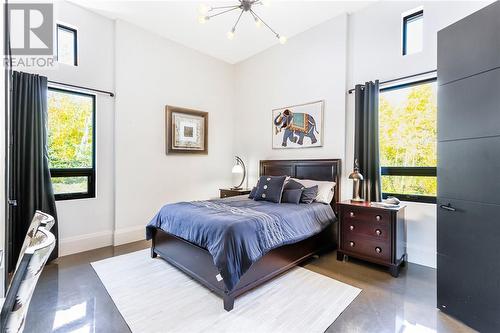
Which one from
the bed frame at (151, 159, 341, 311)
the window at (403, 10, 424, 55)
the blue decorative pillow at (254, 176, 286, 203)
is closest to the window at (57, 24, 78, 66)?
the bed frame at (151, 159, 341, 311)

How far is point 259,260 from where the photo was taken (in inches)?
94.7

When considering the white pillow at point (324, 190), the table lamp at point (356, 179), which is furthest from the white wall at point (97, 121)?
the table lamp at point (356, 179)

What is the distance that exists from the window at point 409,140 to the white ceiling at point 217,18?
1.44 metres

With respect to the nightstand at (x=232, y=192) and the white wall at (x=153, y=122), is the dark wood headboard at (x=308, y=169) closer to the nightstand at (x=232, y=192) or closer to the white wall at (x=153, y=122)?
the nightstand at (x=232, y=192)

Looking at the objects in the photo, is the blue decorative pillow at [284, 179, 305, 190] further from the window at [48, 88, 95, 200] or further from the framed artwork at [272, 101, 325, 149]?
the window at [48, 88, 95, 200]

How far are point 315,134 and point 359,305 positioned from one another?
255 cm

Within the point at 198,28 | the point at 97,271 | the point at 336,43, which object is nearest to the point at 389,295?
the point at 97,271

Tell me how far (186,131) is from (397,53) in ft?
11.6

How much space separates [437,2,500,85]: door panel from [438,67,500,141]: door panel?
0.25 ft

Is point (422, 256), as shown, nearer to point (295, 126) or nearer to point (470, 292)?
point (470, 292)

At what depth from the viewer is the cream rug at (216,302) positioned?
192cm

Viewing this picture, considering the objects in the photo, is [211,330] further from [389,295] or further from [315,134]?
[315,134]

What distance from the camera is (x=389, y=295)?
2346 millimetres

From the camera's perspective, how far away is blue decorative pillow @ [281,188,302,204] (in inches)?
135
